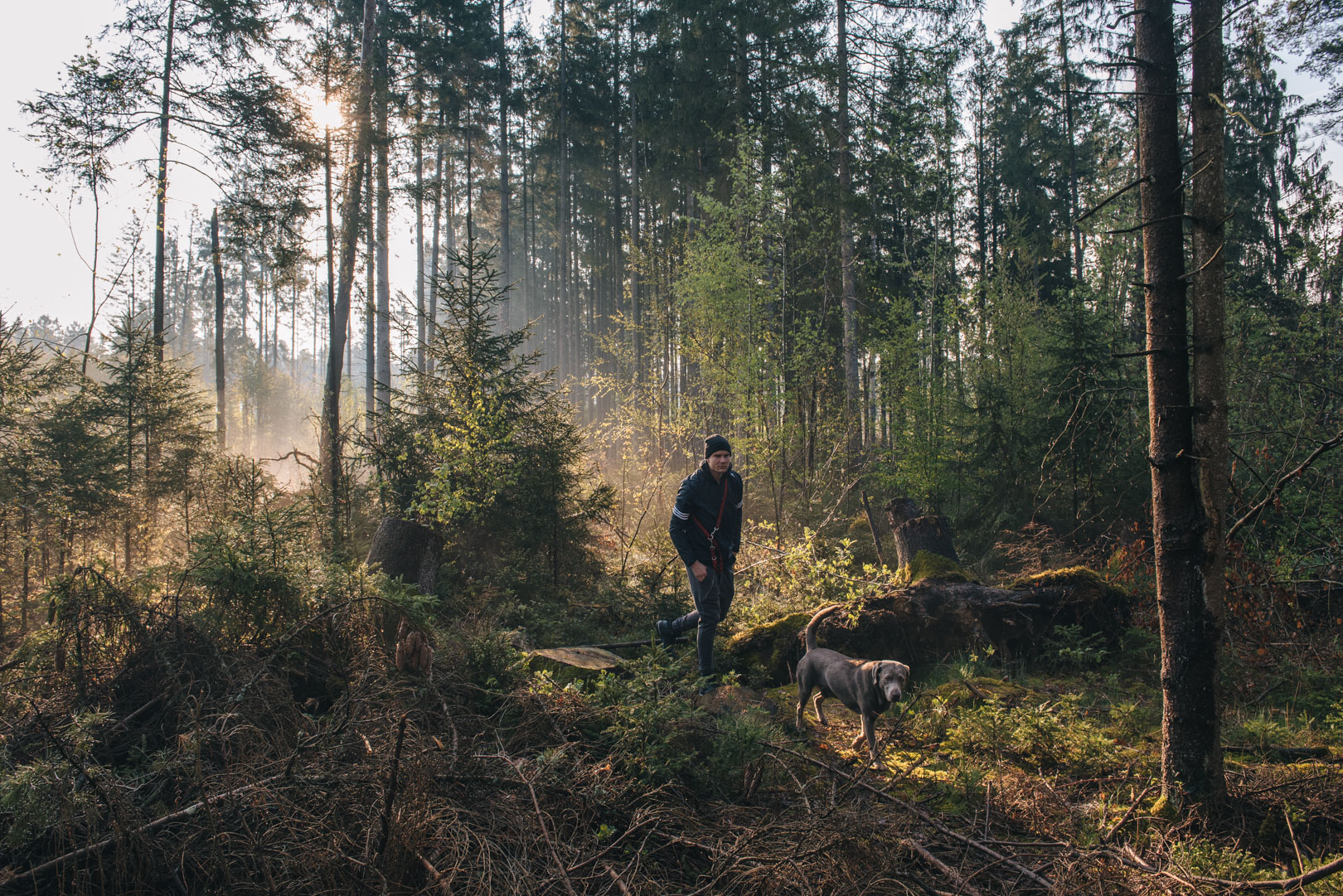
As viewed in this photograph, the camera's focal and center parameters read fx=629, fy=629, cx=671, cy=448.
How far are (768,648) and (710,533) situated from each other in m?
1.60

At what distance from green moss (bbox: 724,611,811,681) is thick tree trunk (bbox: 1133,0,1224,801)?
11.1ft

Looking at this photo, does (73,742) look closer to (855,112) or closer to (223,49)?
(223,49)

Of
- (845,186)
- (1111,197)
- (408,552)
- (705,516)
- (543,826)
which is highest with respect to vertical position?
(845,186)

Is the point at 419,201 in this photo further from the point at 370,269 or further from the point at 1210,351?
the point at 1210,351

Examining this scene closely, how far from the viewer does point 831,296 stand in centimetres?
1644

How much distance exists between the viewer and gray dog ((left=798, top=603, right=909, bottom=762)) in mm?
4145

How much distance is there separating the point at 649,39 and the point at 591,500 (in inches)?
892

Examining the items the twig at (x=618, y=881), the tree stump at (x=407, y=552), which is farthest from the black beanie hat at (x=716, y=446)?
the tree stump at (x=407, y=552)

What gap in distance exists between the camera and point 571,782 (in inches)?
129

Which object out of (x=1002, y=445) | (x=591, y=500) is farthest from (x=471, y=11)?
(x=1002, y=445)

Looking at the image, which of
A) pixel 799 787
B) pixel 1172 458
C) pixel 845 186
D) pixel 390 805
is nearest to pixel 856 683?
pixel 799 787

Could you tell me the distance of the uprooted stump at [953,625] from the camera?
20.7ft

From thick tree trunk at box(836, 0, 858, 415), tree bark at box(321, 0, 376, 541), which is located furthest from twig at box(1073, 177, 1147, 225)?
tree bark at box(321, 0, 376, 541)

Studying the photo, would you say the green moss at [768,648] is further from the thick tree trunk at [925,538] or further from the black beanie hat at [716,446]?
the black beanie hat at [716,446]
